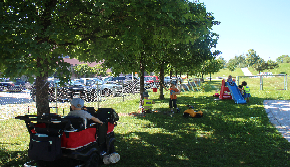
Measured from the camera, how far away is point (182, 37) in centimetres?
614

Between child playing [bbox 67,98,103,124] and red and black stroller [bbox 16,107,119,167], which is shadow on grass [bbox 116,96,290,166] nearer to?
red and black stroller [bbox 16,107,119,167]

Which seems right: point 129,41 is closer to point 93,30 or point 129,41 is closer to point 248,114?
point 93,30

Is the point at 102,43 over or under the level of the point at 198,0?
under

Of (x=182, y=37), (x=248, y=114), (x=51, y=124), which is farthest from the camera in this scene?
(x=248, y=114)

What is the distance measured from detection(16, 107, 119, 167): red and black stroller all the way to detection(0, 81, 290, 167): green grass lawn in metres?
0.90

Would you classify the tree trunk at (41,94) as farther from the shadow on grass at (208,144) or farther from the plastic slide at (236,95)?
the plastic slide at (236,95)

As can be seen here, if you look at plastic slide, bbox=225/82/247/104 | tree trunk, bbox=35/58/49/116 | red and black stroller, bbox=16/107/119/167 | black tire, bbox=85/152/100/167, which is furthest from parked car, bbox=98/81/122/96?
red and black stroller, bbox=16/107/119/167

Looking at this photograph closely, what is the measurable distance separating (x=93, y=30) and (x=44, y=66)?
1.73 metres

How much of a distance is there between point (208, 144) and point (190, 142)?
1.67 ft

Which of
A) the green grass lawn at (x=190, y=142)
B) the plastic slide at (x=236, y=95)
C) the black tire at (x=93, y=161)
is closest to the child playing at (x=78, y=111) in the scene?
the black tire at (x=93, y=161)

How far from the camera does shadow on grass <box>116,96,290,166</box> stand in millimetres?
5461

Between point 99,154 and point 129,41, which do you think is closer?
point 99,154

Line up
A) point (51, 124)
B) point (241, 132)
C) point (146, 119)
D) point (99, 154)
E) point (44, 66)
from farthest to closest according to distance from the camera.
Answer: point (146, 119) < point (241, 132) < point (44, 66) < point (99, 154) < point (51, 124)

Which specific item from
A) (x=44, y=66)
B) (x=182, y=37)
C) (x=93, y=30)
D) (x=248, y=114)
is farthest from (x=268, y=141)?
(x=44, y=66)
